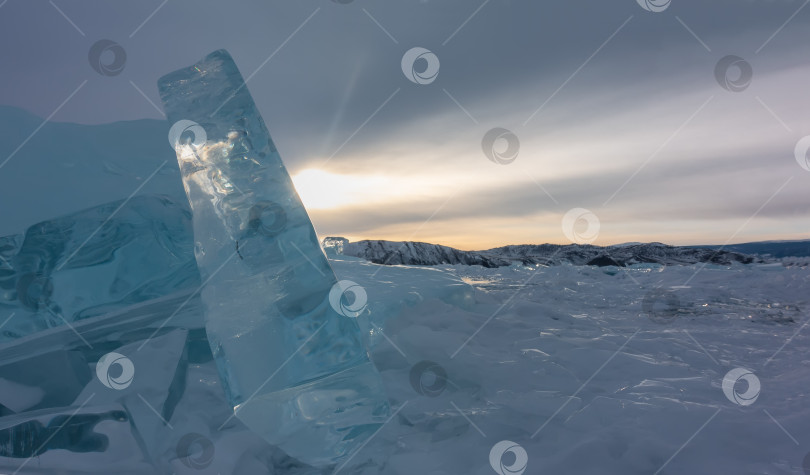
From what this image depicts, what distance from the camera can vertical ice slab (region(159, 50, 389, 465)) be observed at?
2.09m

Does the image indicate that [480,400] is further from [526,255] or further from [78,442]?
[526,255]

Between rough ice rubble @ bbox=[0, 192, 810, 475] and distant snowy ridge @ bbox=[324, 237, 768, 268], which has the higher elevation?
distant snowy ridge @ bbox=[324, 237, 768, 268]

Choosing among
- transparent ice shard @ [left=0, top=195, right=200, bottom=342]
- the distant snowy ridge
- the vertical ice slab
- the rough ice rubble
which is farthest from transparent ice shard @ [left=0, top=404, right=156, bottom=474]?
the distant snowy ridge

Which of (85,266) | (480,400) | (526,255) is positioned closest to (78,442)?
(85,266)

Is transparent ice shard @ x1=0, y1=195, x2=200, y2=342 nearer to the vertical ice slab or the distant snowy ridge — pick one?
the vertical ice slab

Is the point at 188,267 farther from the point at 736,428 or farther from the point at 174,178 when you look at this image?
the point at 736,428

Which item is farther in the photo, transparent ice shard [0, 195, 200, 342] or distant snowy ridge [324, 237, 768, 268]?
distant snowy ridge [324, 237, 768, 268]

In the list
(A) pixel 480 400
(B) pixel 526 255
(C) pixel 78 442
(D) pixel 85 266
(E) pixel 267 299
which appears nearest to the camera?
(C) pixel 78 442

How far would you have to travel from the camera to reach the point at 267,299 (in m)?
2.29

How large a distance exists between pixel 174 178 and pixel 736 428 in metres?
4.69

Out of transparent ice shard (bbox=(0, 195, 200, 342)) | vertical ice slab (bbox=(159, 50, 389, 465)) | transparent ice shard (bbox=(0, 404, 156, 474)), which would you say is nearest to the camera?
transparent ice shard (bbox=(0, 404, 156, 474))

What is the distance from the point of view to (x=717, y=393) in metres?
2.53

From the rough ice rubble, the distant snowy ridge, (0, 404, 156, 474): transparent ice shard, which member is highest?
the distant snowy ridge

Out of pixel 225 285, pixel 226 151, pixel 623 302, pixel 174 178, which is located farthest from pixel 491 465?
pixel 623 302
